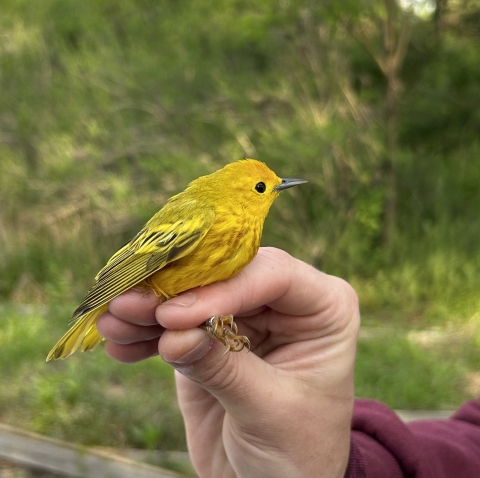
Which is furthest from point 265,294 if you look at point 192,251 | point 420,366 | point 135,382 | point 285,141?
point 285,141

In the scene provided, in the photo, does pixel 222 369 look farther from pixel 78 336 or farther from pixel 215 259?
pixel 78 336

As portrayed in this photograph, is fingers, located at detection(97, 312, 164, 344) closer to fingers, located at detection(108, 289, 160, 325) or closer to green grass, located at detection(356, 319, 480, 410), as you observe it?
fingers, located at detection(108, 289, 160, 325)

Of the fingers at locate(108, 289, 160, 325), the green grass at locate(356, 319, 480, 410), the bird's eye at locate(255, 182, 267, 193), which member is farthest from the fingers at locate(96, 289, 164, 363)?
the green grass at locate(356, 319, 480, 410)

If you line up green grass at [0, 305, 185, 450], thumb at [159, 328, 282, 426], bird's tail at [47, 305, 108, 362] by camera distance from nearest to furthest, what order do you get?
thumb at [159, 328, 282, 426]
bird's tail at [47, 305, 108, 362]
green grass at [0, 305, 185, 450]

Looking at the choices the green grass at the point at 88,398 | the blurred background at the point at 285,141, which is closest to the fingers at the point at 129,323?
the green grass at the point at 88,398

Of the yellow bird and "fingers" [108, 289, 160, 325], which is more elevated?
the yellow bird

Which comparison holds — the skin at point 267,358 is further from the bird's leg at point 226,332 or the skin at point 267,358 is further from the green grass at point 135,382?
the green grass at point 135,382

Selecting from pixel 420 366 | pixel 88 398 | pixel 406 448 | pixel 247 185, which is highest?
pixel 247 185
